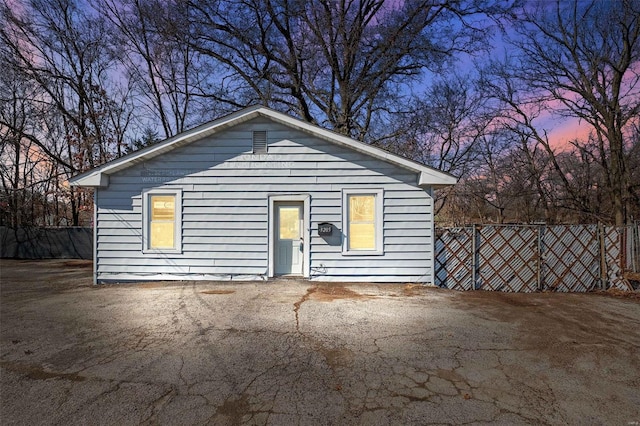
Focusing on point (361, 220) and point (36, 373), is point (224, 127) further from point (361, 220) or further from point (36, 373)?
point (36, 373)

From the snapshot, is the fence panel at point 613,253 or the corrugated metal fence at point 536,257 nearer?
the corrugated metal fence at point 536,257

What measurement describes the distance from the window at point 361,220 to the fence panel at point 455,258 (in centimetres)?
153

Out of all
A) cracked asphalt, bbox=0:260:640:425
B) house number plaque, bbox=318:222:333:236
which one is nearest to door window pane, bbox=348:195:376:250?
house number plaque, bbox=318:222:333:236

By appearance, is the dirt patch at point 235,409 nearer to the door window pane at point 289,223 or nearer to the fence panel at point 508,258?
the door window pane at point 289,223

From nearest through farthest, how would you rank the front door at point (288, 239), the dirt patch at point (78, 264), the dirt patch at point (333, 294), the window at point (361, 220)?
1. the dirt patch at point (333, 294)
2. the window at point (361, 220)
3. the front door at point (288, 239)
4. the dirt patch at point (78, 264)

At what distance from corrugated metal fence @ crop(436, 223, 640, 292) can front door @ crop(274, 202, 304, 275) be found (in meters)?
3.40

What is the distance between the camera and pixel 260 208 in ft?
25.0

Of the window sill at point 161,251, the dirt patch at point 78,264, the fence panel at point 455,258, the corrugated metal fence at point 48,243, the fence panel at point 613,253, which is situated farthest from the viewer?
the corrugated metal fence at point 48,243

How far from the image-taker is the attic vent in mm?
7672

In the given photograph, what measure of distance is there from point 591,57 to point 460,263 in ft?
36.1

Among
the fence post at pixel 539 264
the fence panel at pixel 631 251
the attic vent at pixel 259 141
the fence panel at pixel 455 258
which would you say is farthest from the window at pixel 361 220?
the fence panel at pixel 631 251

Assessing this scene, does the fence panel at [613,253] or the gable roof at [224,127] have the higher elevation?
the gable roof at [224,127]

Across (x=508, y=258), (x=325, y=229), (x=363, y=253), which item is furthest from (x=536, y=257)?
(x=325, y=229)

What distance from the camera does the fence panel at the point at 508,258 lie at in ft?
23.6
